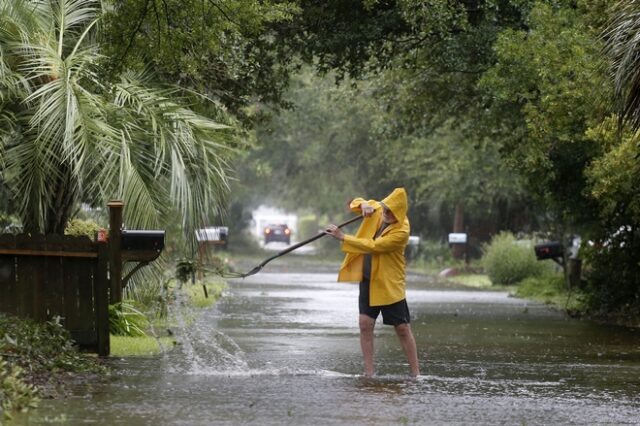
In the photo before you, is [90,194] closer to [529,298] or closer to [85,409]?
[85,409]

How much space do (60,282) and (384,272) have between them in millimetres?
3384

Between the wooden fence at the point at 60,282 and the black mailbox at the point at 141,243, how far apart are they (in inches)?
9.8

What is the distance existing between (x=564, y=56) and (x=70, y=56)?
6.88 m

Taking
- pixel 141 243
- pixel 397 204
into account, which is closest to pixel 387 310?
pixel 397 204

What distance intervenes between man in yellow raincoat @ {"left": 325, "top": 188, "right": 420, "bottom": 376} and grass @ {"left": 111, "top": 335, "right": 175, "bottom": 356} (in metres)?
2.91

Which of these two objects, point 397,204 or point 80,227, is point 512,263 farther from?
point 397,204

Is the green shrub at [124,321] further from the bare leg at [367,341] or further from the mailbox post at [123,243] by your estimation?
the bare leg at [367,341]

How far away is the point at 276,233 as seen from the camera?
77.2m

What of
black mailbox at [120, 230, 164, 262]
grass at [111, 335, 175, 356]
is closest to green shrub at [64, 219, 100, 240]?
grass at [111, 335, 175, 356]

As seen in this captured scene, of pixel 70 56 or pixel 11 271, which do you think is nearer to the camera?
pixel 11 271

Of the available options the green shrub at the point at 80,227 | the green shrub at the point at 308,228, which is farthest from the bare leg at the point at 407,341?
the green shrub at the point at 308,228

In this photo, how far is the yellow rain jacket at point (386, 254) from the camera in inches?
459

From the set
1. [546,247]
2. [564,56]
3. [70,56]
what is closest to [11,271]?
[70,56]

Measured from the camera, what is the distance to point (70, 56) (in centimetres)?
1409
